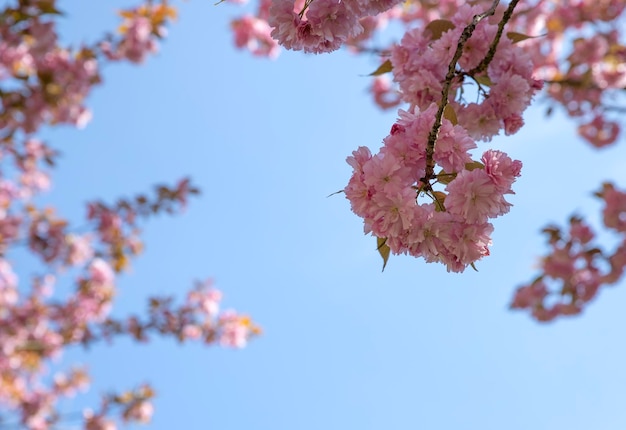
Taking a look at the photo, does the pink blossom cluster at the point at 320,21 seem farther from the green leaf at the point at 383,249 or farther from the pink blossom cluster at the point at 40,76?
the pink blossom cluster at the point at 40,76

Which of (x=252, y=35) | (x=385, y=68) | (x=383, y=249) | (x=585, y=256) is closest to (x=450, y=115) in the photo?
(x=383, y=249)

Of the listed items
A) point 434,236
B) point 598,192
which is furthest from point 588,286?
point 434,236

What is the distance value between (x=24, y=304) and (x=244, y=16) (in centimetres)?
436

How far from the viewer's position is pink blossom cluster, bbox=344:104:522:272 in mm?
1022

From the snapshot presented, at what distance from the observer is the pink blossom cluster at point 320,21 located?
117cm

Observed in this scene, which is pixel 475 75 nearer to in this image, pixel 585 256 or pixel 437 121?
pixel 437 121

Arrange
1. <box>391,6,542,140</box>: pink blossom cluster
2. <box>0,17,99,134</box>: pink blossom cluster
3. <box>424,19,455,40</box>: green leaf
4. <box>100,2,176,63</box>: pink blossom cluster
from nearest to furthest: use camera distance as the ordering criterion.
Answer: <box>391,6,542,140</box>: pink blossom cluster
<box>424,19,455,40</box>: green leaf
<box>0,17,99,134</box>: pink blossom cluster
<box>100,2,176,63</box>: pink blossom cluster

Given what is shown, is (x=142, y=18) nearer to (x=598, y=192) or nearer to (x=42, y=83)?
Answer: (x=42, y=83)

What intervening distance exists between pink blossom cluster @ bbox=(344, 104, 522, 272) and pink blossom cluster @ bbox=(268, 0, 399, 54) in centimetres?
27

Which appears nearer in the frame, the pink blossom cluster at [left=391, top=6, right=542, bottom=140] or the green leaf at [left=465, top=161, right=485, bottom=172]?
the green leaf at [left=465, top=161, right=485, bottom=172]

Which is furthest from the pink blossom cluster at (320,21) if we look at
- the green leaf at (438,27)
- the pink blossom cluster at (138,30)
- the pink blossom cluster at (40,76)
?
the pink blossom cluster at (138,30)

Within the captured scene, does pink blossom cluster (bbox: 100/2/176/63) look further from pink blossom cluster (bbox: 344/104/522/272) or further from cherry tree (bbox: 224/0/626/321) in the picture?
pink blossom cluster (bbox: 344/104/522/272)

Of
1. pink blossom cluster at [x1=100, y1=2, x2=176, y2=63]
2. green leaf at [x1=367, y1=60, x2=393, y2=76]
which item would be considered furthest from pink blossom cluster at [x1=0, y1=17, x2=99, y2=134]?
green leaf at [x1=367, y1=60, x2=393, y2=76]

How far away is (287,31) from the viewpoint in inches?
48.5
